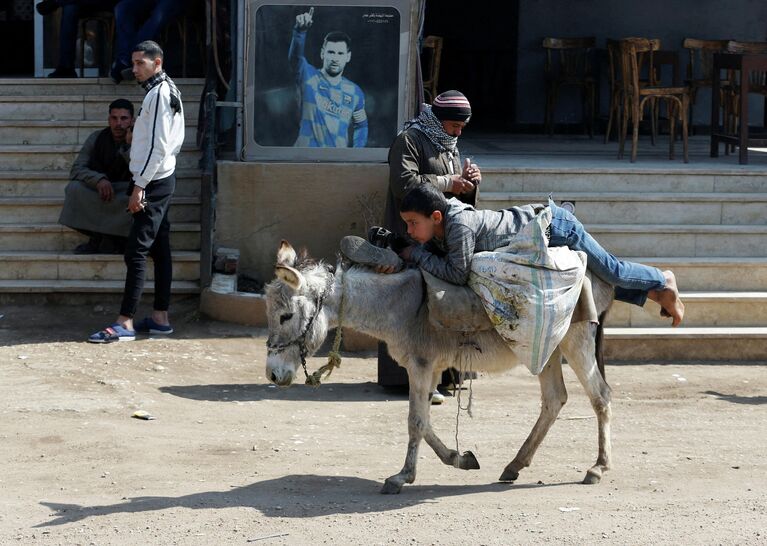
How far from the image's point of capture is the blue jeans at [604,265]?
6.21 meters

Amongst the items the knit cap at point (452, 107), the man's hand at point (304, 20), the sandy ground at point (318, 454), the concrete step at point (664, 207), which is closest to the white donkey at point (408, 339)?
the sandy ground at point (318, 454)

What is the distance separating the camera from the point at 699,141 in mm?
14391

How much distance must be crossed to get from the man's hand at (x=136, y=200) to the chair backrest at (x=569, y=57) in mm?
7205

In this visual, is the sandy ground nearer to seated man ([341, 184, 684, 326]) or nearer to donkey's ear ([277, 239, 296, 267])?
seated man ([341, 184, 684, 326])

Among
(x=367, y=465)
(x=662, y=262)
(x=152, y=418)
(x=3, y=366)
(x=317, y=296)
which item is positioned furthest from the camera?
(x=662, y=262)

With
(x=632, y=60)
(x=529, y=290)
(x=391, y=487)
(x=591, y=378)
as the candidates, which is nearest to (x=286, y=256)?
(x=529, y=290)

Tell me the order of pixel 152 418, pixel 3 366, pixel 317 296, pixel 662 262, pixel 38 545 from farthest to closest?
pixel 662 262, pixel 3 366, pixel 152 418, pixel 317 296, pixel 38 545

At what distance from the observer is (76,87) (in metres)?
12.1

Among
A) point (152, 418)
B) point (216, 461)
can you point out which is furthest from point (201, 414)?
point (216, 461)

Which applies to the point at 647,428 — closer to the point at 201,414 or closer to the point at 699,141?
the point at 201,414

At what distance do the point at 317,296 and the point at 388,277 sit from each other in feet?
1.46

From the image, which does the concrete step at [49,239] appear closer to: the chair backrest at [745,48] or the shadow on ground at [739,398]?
the shadow on ground at [739,398]

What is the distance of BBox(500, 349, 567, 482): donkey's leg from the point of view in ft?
20.8

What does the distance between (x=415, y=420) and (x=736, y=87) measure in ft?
27.2
